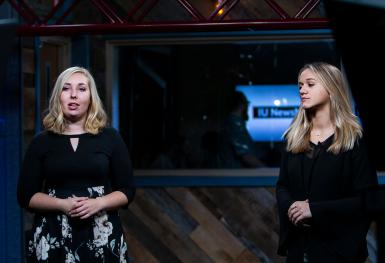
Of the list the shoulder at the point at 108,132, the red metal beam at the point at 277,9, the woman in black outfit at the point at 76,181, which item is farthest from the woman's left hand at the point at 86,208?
the red metal beam at the point at 277,9

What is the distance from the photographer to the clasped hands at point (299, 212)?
3012 mm

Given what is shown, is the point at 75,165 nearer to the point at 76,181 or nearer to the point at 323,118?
the point at 76,181

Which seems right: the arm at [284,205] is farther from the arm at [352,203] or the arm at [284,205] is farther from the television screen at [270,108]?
the television screen at [270,108]

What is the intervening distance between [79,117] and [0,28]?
57.9 inches

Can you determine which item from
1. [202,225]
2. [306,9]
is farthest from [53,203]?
[202,225]

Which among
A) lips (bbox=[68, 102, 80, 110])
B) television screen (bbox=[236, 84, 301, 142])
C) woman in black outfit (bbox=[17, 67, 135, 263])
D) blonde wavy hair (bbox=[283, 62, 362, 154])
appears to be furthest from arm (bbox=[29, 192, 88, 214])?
television screen (bbox=[236, 84, 301, 142])

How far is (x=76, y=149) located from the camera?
3.30 m

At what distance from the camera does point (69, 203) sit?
10.6 ft

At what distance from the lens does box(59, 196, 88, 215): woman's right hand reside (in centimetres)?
321

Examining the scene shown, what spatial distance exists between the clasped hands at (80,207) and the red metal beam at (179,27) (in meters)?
1.70

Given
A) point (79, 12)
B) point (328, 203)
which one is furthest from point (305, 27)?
point (79, 12)

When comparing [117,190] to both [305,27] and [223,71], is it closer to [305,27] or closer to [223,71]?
[305,27]

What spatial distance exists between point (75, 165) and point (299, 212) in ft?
3.31

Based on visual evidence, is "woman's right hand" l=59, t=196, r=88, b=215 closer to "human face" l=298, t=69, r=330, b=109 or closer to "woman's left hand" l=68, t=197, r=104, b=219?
"woman's left hand" l=68, t=197, r=104, b=219
